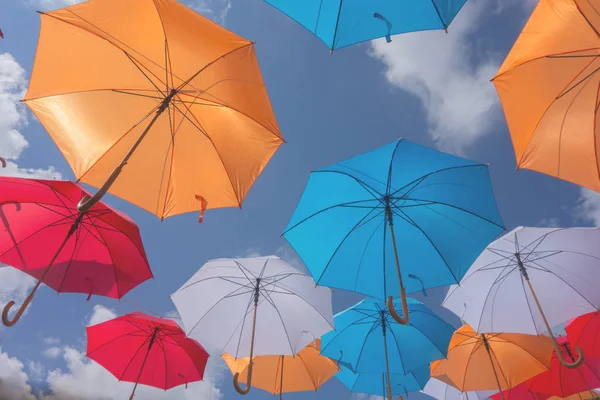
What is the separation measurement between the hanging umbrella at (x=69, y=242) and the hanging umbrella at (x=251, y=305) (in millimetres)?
1314

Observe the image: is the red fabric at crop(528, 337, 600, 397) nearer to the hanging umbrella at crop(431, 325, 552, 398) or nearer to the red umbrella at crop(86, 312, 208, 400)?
the hanging umbrella at crop(431, 325, 552, 398)

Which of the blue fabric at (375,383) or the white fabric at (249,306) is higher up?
the white fabric at (249,306)

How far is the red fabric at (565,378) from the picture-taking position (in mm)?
9008

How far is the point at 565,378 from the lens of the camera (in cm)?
923

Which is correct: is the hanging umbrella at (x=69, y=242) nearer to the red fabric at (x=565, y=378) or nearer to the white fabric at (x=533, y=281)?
the white fabric at (x=533, y=281)

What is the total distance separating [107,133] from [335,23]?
356 centimetres

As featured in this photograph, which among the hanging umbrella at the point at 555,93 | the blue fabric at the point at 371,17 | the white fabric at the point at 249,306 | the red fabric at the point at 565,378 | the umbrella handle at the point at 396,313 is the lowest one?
the umbrella handle at the point at 396,313

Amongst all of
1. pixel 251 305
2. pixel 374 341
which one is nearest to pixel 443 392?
pixel 374 341

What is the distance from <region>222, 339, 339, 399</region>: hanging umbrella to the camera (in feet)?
32.1

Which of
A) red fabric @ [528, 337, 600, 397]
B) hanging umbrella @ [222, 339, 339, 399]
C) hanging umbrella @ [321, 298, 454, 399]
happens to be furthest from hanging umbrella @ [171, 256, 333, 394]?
red fabric @ [528, 337, 600, 397]

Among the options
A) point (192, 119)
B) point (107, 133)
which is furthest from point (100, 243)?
point (192, 119)

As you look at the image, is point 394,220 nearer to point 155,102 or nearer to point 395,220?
point 395,220

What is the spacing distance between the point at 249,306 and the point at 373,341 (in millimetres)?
3169

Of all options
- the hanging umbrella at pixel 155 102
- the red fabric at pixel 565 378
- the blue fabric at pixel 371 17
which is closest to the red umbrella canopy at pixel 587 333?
the red fabric at pixel 565 378
